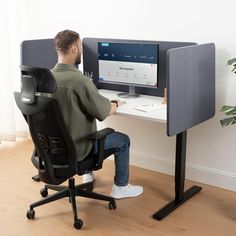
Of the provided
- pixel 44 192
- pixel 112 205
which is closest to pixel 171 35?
pixel 112 205

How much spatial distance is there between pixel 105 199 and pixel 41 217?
1.50 ft

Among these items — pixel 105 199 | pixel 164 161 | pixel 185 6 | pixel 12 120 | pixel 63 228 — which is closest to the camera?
pixel 63 228

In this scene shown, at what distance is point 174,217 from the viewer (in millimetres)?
2844

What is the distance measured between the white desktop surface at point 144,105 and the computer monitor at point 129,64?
101mm

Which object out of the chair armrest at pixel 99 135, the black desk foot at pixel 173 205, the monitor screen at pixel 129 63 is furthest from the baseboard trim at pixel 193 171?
the chair armrest at pixel 99 135

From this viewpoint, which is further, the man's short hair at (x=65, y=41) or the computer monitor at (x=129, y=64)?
the computer monitor at (x=129, y=64)

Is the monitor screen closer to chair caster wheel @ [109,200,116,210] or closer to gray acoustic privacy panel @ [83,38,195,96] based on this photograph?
gray acoustic privacy panel @ [83,38,195,96]

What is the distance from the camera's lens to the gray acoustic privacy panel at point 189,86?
2574 millimetres

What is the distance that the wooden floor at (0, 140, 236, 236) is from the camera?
2691 mm

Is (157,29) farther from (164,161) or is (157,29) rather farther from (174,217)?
(174,217)

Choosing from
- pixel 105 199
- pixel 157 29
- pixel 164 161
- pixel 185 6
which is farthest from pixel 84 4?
pixel 105 199

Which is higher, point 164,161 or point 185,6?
point 185,6

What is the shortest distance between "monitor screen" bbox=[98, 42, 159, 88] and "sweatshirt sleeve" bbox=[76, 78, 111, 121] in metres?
0.75

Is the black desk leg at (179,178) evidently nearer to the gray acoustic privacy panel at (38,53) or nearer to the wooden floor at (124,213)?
the wooden floor at (124,213)
